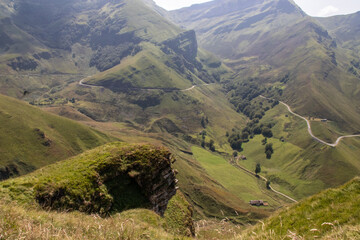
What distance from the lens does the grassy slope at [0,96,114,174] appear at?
94812mm

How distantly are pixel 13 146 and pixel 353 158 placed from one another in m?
213

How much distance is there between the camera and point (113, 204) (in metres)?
25.8

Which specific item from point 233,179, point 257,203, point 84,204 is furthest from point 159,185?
point 233,179

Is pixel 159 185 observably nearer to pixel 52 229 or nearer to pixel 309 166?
pixel 52 229

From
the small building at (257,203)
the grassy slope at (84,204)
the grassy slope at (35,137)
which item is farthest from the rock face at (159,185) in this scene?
the small building at (257,203)

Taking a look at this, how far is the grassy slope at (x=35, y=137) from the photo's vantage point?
9481 cm

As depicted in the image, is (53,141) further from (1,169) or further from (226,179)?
(226,179)

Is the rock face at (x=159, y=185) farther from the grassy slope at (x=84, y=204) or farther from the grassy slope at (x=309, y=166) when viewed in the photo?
the grassy slope at (x=309, y=166)

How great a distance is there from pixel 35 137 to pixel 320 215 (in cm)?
12016

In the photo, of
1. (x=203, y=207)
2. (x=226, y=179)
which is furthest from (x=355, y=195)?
(x=226, y=179)

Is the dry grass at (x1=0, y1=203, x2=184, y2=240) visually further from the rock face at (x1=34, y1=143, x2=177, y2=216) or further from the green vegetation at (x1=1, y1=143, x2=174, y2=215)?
the rock face at (x1=34, y1=143, x2=177, y2=216)

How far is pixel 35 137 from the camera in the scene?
106312 millimetres

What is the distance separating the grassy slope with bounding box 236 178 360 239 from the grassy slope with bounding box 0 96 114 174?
10337 cm

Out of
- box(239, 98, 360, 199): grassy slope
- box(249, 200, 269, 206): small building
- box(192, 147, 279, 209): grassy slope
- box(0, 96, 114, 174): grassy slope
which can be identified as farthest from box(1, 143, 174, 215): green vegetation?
box(239, 98, 360, 199): grassy slope
